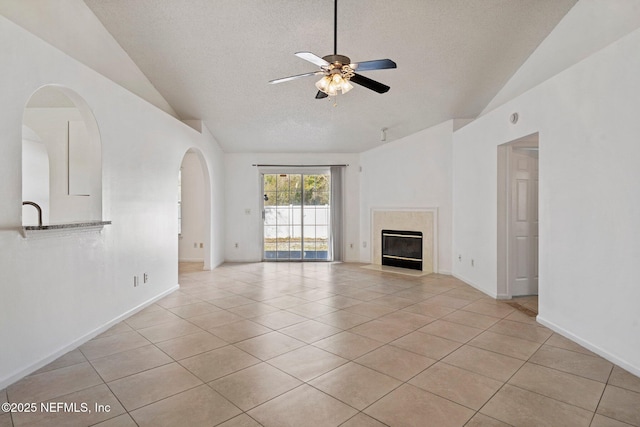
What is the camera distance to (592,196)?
2.90 m

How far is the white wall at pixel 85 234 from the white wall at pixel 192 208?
8.74ft

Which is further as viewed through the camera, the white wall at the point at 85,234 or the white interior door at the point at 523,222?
the white interior door at the point at 523,222

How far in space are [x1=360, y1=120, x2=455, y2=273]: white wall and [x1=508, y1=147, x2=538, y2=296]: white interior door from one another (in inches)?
58.3

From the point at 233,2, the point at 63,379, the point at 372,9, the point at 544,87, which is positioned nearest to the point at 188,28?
the point at 233,2

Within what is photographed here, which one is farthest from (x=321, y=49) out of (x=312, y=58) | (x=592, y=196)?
(x=592, y=196)

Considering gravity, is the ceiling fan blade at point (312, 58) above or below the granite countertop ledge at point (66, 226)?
above

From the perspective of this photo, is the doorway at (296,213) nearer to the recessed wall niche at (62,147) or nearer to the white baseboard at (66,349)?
the white baseboard at (66,349)

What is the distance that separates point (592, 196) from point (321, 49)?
3.28 meters

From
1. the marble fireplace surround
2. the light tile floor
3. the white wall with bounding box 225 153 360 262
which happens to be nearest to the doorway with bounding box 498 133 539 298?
the light tile floor

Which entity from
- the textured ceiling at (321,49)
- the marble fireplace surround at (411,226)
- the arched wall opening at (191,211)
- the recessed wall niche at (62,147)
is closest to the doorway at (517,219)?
the textured ceiling at (321,49)

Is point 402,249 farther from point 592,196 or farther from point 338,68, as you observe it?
point 338,68

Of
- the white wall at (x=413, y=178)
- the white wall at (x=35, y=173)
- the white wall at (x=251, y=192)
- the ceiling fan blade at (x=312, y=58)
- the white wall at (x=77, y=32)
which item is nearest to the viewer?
the ceiling fan blade at (x=312, y=58)

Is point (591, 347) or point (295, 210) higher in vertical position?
point (295, 210)

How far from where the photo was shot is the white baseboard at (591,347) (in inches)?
99.1
